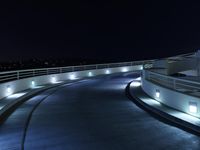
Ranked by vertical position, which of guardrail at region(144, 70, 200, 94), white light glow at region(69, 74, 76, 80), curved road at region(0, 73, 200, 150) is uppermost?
guardrail at region(144, 70, 200, 94)

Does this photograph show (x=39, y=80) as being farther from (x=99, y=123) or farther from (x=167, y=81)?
(x=99, y=123)

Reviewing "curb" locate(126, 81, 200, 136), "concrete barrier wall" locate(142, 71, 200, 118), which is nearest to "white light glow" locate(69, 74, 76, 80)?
"concrete barrier wall" locate(142, 71, 200, 118)

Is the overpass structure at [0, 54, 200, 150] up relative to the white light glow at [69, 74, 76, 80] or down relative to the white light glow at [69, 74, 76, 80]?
down

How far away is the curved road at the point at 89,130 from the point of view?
845 centimetres

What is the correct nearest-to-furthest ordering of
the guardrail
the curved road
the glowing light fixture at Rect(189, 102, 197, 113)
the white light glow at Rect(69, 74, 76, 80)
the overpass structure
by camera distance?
1. the curved road
2. the overpass structure
3. the glowing light fixture at Rect(189, 102, 197, 113)
4. the guardrail
5. the white light glow at Rect(69, 74, 76, 80)

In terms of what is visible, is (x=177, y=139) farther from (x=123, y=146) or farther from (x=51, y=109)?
(x=51, y=109)

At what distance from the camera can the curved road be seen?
27.7 ft

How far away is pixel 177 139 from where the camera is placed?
8977mm

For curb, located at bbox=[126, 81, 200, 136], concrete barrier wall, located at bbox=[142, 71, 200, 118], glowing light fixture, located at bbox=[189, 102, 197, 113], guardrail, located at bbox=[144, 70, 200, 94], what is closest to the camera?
curb, located at bbox=[126, 81, 200, 136]

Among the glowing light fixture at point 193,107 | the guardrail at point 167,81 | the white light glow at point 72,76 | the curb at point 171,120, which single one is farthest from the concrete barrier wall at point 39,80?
the glowing light fixture at point 193,107

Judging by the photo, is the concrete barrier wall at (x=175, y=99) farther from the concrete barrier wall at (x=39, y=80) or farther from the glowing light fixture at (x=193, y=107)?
the concrete barrier wall at (x=39, y=80)

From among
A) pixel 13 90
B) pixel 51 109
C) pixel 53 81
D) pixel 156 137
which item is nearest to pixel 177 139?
pixel 156 137

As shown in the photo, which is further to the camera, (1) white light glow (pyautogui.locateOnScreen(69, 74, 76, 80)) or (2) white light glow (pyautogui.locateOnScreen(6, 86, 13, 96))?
(1) white light glow (pyautogui.locateOnScreen(69, 74, 76, 80))

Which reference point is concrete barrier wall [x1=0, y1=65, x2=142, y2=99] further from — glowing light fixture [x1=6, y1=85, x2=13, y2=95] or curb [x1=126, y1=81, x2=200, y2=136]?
curb [x1=126, y1=81, x2=200, y2=136]
